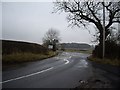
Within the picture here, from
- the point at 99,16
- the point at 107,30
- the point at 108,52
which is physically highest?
the point at 99,16

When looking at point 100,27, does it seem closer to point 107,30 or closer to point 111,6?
point 107,30

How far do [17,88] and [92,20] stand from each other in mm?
25683

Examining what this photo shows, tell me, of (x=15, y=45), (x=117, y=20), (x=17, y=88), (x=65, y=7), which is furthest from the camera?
(x=65, y=7)

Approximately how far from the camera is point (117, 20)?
103 feet

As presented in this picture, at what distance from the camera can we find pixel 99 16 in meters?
32.5

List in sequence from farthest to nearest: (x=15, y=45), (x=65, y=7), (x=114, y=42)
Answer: (x=65, y=7) < (x=114, y=42) < (x=15, y=45)

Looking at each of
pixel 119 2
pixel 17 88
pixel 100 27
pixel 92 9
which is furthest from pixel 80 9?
pixel 17 88

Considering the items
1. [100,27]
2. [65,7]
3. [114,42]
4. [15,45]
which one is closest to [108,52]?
[114,42]

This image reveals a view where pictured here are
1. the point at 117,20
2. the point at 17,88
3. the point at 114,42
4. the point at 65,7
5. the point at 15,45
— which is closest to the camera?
the point at 17,88

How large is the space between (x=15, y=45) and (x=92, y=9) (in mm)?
12617

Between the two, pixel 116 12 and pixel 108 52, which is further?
pixel 116 12

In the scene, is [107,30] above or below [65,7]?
below

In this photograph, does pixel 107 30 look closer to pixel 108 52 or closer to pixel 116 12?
pixel 116 12

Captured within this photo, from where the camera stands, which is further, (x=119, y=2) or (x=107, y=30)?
(x=107, y=30)
